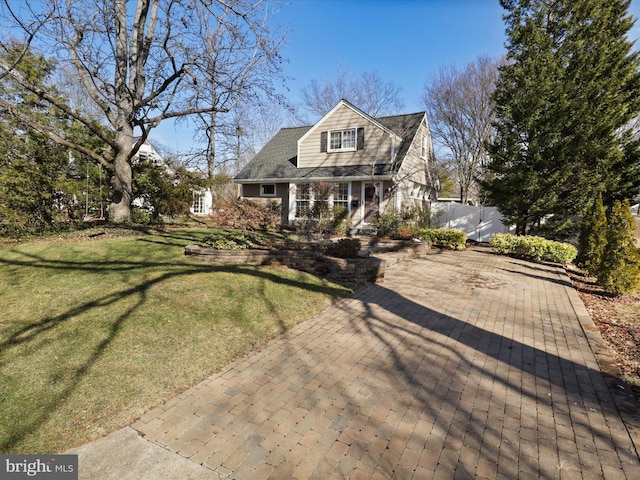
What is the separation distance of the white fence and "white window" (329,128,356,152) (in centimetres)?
644

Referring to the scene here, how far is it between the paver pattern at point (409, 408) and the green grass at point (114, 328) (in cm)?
41

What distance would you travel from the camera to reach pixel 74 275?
19.8 ft

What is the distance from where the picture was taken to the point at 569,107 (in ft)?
44.0

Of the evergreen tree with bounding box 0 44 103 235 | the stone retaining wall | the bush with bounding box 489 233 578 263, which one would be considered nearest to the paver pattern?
the stone retaining wall

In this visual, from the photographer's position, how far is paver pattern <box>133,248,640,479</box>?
99.7 inches

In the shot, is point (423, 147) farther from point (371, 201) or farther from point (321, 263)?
point (321, 263)

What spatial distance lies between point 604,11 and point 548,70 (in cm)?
295

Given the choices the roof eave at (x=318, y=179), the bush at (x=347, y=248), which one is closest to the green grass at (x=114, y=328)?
the bush at (x=347, y=248)

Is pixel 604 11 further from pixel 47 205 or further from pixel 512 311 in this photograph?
pixel 47 205

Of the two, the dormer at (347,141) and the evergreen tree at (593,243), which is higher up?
the dormer at (347,141)

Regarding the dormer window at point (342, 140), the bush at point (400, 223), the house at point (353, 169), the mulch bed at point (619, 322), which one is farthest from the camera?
the dormer window at point (342, 140)

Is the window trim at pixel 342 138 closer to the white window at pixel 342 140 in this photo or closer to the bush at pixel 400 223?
the white window at pixel 342 140

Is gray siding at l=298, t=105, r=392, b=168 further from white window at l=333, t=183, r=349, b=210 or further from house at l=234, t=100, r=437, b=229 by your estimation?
white window at l=333, t=183, r=349, b=210

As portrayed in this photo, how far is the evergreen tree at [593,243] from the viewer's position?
356 inches
